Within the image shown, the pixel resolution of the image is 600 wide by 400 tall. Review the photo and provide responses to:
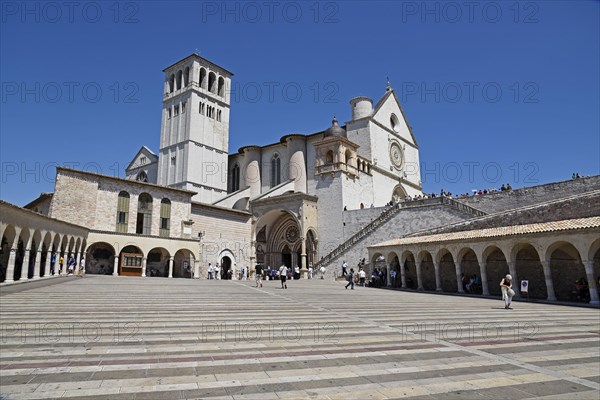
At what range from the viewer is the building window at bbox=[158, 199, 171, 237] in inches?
1240

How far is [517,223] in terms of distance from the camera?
20797 millimetres

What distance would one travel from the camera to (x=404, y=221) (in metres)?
30.3

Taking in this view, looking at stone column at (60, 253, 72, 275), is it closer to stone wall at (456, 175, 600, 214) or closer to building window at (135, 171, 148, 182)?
stone wall at (456, 175, 600, 214)

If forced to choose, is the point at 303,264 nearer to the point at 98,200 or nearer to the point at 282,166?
the point at 282,166

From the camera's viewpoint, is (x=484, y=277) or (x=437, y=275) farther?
(x=437, y=275)

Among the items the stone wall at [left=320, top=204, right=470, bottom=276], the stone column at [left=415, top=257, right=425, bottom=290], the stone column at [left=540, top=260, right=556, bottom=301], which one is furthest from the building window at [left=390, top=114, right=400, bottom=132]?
the stone column at [left=540, top=260, right=556, bottom=301]

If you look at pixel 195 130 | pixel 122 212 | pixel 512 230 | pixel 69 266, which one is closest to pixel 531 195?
pixel 512 230

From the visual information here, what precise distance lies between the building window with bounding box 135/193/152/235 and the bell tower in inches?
649

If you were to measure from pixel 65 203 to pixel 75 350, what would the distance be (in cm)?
2455

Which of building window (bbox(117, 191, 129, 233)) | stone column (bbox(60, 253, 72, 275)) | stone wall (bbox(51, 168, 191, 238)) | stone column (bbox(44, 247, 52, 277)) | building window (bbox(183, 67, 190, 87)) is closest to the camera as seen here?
stone column (bbox(44, 247, 52, 277))

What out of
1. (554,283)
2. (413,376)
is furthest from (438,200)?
(413,376)

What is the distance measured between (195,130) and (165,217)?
20552 millimetres

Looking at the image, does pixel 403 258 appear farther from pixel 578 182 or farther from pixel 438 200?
pixel 578 182

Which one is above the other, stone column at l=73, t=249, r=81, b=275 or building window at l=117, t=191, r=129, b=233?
building window at l=117, t=191, r=129, b=233
